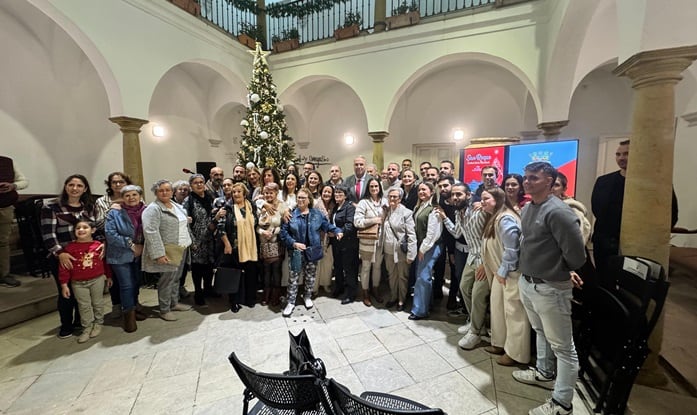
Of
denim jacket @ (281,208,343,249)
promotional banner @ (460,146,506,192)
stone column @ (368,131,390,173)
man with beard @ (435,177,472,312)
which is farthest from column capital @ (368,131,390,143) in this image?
denim jacket @ (281,208,343,249)

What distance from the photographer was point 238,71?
23.6 feet

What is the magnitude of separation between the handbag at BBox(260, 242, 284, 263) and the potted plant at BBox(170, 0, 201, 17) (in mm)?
5428

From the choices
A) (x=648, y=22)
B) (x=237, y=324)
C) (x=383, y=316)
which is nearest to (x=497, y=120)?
(x=648, y=22)

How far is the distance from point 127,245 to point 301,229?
1820mm

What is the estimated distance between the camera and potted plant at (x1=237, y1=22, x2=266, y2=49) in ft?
23.8

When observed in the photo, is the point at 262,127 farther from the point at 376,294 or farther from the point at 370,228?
the point at 376,294

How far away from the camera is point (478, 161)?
5.29 m

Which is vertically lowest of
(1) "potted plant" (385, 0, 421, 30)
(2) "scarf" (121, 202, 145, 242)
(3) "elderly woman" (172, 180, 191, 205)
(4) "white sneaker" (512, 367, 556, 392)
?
(4) "white sneaker" (512, 367, 556, 392)

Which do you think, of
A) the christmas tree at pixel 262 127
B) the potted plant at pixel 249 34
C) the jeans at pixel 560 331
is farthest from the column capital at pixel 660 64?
the potted plant at pixel 249 34

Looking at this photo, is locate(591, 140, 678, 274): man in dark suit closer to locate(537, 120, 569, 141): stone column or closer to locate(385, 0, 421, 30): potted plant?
locate(537, 120, 569, 141): stone column

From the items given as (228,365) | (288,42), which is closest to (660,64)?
(228,365)

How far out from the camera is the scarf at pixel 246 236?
3.46m

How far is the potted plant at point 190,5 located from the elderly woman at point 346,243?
17.1 feet

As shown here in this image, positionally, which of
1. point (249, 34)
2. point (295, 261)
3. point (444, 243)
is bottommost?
point (295, 261)
